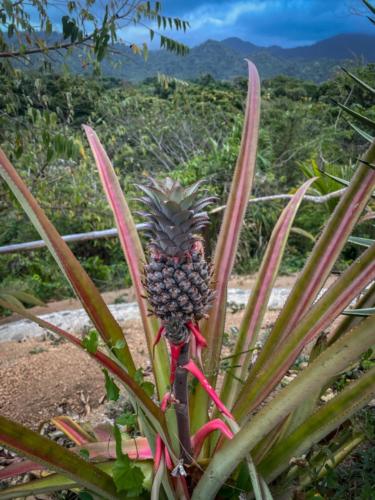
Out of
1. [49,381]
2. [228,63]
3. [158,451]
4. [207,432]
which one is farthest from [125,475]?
[228,63]

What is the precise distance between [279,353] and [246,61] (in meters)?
0.87

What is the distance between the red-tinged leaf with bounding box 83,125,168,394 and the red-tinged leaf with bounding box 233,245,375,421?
0.33 m

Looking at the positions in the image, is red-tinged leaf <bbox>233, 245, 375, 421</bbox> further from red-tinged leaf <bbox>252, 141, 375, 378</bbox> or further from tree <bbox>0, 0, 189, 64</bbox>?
tree <bbox>0, 0, 189, 64</bbox>

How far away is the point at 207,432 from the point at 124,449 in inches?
11.3

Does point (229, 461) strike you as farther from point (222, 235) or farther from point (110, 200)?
point (110, 200)

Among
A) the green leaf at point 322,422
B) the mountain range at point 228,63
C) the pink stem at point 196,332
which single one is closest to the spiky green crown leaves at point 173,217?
the pink stem at point 196,332

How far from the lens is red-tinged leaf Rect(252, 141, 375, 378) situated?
→ 0.97m

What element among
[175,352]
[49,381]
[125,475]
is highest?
[175,352]

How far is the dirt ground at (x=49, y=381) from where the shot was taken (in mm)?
1973

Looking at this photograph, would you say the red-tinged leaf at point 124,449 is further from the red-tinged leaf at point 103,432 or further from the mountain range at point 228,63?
the mountain range at point 228,63

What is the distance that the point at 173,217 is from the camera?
928 millimetres

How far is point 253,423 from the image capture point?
0.79m

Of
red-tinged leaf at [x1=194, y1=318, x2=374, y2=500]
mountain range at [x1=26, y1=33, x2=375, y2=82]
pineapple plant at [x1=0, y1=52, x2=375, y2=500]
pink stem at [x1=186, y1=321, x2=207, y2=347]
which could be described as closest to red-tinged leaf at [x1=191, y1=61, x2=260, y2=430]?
pineapple plant at [x1=0, y1=52, x2=375, y2=500]

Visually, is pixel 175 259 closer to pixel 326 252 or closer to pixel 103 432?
pixel 326 252
